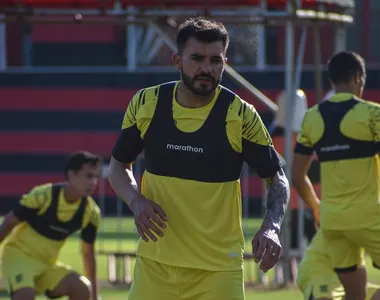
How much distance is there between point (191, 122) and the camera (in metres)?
6.29

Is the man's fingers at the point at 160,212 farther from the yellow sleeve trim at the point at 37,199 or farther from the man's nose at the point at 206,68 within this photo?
the yellow sleeve trim at the point at 37,199

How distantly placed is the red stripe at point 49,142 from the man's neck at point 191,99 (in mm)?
21405

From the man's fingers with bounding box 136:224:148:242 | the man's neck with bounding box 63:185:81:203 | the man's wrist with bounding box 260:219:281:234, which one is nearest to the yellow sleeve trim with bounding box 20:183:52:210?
the man's neck with bounding box 63:185:81:203

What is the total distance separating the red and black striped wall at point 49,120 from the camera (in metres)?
27.7

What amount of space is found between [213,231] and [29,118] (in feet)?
72.6

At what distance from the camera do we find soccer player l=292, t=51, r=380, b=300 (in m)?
8.61

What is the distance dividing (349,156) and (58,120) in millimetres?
19805

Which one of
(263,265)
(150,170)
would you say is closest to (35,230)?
(150,170)

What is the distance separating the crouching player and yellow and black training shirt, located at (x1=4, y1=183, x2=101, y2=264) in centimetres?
230

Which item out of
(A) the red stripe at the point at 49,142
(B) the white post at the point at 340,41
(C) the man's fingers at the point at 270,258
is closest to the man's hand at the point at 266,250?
(C) the man's fingers at the point at 270,258

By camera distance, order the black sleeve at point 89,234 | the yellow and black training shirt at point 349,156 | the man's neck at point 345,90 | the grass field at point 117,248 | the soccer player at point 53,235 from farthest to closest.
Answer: the grass field at point 117,248, the black sleeve at point 89,234, the soccer player at point 53,235, the man's neck at point 345,90, the yellow and black training shirt at point 349,156

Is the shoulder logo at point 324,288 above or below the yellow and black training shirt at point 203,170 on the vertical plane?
below

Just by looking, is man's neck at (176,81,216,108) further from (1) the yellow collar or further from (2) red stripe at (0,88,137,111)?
(2) red stripe at (0,88,137,111)

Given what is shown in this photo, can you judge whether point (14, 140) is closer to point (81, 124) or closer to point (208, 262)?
point (81, 124)
